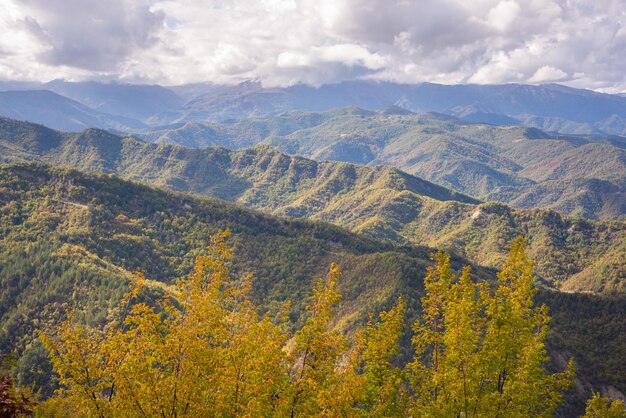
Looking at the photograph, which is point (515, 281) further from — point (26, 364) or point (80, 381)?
point (26, 364)

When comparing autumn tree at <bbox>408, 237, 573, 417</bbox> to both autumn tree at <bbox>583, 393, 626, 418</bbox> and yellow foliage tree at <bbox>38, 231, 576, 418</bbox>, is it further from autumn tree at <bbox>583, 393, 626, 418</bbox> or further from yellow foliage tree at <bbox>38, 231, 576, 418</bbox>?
autumn tree at <bbox>583, 393, 626, 418</bbox>

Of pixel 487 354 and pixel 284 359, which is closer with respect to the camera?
pixel 284 359

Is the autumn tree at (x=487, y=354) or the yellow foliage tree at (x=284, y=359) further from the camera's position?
the autumn tree at (x=487, y=354)

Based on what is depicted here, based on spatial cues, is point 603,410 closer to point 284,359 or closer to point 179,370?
point 284,359

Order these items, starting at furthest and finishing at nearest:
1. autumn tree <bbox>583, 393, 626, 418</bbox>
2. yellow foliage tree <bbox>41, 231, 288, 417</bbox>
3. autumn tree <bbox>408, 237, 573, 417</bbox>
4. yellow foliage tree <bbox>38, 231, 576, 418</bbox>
→ 1. autumn tree <bbox>583, 393, 626, 418</bbox>
2. autumn tree <bbox>408, 237, 573, 417</bbox>
3. yellow foliage tree <bbox>38, 231, 576, 418</bbox>
4. yellow foliage tree <bbox>41, 231, 288, 417</bbox>

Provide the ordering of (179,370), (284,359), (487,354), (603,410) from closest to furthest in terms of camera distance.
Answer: (179,370)
(284,359)
(487,354)
(603,410)

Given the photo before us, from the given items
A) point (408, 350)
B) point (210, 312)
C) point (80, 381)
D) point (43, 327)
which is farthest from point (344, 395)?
point (43, 327)

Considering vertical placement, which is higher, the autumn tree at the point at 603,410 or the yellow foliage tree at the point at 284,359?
the yellow foliage tree at the point at 284,359

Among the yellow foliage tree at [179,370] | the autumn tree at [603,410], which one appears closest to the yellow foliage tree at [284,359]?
the yellow foliage tree at [179,370]

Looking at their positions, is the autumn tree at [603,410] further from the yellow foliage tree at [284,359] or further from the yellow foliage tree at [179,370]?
the yellow foliage tree at [179,370]

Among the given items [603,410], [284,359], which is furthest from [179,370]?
[603,410]

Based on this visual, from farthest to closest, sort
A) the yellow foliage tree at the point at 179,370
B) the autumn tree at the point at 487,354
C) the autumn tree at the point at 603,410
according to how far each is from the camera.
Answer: the autumn tree at the point at 603,410
the autumn tree at the point at 487,354
the yellow foliage tree at the point at 179,370

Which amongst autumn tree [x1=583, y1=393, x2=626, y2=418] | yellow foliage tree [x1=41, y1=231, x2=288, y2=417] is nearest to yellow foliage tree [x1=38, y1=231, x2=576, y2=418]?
yellow foliage tree [x1=41, y1=231, x2=288, y2=417]

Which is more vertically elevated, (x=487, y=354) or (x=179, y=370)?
(x=179, y=370)
